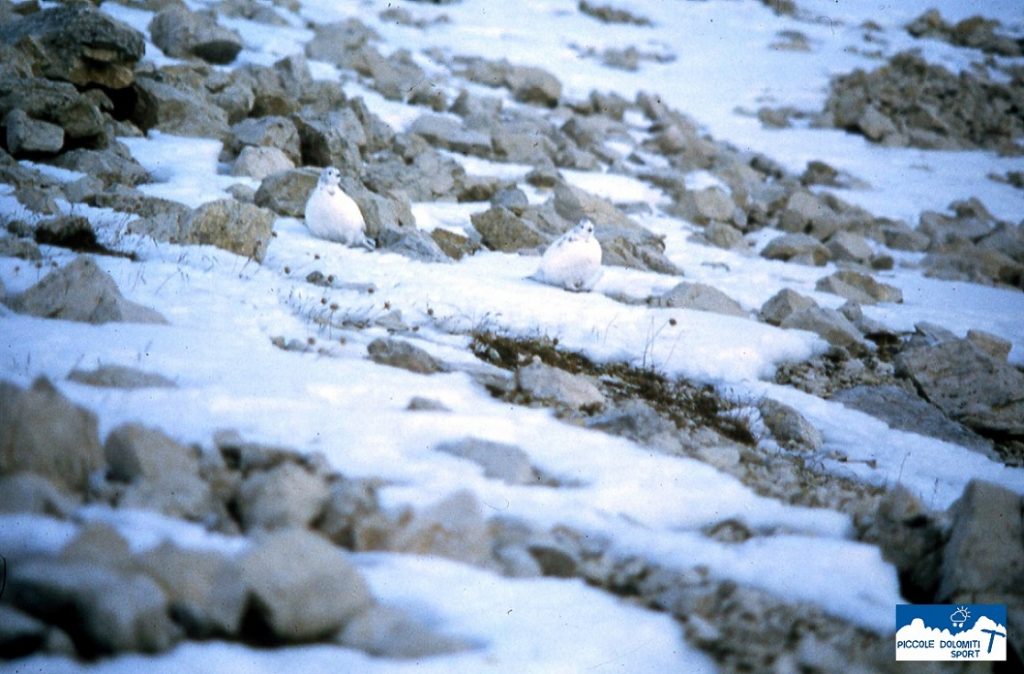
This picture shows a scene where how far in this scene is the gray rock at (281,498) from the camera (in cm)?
253

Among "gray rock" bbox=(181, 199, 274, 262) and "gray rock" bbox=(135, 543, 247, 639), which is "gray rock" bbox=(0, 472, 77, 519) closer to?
"gray rock" bbox=(135, 543, 247, 639)

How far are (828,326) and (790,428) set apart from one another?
3.27 m

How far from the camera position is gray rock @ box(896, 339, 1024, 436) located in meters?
7.05

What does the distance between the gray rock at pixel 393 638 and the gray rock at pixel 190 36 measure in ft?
52.1

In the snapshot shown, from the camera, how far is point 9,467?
2.36 m

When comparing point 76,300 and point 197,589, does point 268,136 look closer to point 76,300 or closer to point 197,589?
point 76,300

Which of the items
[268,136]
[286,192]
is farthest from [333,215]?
[268,136]

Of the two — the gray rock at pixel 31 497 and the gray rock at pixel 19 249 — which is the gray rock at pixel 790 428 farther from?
the gray rock at pixel 19 249

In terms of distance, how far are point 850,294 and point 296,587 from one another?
11.3 m

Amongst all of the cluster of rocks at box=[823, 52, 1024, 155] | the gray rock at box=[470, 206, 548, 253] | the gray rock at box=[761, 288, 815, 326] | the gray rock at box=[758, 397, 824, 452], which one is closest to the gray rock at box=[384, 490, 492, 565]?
the gray rock at box=[758, 397, 824, 452]

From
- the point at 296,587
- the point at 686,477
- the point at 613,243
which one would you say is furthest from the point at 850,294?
the point at 296,587

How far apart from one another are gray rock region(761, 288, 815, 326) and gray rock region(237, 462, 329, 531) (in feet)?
25.2

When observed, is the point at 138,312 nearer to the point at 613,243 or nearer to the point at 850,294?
the point at 613,243

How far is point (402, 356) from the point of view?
4.78 metres
